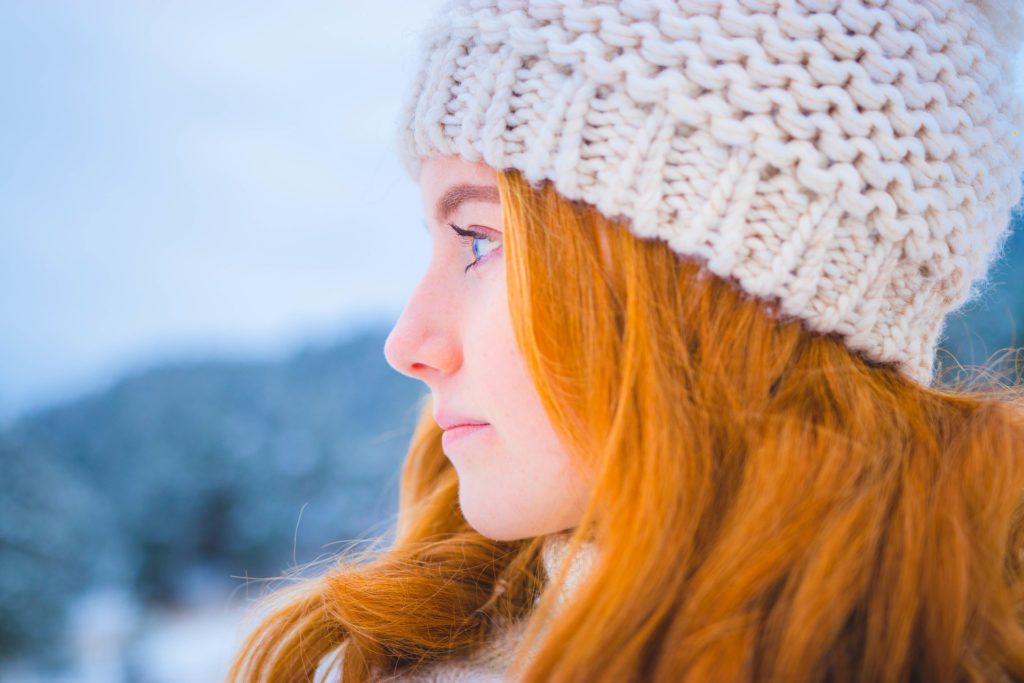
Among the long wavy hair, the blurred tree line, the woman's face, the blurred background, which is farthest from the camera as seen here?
the blurred background

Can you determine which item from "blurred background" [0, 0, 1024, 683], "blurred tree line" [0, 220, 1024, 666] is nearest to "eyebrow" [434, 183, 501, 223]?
"blurred background" [0, 0, 1024, 683]

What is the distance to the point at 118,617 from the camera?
1748 millimetres

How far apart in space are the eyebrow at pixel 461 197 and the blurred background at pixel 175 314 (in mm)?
807

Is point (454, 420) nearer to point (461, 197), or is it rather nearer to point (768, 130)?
point (461, 197)

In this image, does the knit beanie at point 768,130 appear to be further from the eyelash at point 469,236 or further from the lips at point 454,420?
the lips at point 454,420

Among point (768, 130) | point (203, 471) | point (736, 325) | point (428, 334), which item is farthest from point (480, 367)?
point (203, 471)

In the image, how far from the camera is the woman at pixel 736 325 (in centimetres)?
67

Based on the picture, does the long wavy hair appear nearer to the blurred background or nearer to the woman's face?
the woman's face

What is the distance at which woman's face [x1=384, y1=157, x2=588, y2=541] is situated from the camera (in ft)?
2.81

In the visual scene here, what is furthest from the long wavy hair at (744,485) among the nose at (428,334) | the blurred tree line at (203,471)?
the blurred tree line at (203,471)

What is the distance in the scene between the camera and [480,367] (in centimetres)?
87

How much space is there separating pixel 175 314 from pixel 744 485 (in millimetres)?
1923

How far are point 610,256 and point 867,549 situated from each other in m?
0.43

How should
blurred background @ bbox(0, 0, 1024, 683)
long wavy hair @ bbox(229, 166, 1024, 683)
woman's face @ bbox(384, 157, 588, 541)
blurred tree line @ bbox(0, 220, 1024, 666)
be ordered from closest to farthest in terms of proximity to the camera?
Answer: long wavy hair @ bbox(229, 166, 1024, 683) → woman's face @ bbox(384, 157, 588, 541) → blurred tree line @ bbox(0, 220, 1024, 666) → blurred background @ bbox(0, 0, 1024, 683)
